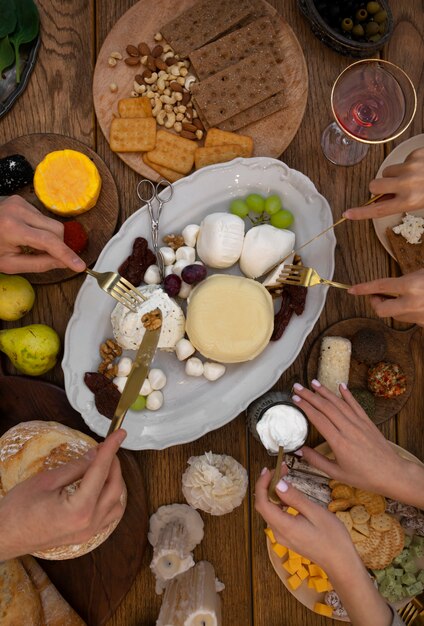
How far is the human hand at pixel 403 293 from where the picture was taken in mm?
1021

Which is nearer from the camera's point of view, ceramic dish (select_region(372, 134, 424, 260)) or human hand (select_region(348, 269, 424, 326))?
human hand (select_region(348, 269, 424, 326))

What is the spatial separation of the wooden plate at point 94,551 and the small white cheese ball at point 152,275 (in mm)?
314

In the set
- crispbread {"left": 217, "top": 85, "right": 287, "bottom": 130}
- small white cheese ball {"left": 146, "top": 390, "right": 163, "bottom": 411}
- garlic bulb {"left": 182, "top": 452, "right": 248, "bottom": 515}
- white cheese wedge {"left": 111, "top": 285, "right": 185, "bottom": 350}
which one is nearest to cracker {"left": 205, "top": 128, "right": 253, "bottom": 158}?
crispbread {"left": 217, "top": 85, "right": 287, "bottom": 130}

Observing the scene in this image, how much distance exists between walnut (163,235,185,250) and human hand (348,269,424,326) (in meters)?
0.41

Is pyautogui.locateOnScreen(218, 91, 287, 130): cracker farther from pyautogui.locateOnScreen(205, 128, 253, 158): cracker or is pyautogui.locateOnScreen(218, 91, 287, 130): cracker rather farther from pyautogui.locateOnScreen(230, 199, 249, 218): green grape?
pyautogui.locateOnScreen(230, 199, 249, 218): green grape

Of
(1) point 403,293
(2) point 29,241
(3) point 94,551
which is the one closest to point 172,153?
(2) point 29,241

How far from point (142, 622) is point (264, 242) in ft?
3.05

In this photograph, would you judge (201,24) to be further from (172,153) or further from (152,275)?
(152,275)

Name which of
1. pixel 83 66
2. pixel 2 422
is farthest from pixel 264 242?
pixel 2 422

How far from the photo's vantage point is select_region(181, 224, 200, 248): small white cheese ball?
1243 millimetres

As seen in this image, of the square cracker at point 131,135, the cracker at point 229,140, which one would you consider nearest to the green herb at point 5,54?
the square cracker at point 131,135

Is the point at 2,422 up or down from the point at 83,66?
down

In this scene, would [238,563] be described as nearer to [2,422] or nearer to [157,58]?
[2,422]

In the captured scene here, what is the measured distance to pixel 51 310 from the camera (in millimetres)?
1275
